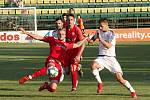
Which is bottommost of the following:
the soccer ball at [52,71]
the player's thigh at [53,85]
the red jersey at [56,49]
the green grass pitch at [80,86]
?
the green grass pitch at [80,86]

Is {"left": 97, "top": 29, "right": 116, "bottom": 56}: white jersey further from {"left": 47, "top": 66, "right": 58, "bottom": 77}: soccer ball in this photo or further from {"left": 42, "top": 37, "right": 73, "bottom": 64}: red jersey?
{"left": 47, "top": 66, "right": 58, "bottom": 77}: soccer ball

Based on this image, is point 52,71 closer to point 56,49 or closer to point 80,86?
point 56,49

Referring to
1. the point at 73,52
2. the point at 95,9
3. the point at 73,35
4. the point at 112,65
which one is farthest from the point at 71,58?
the point at 95,9

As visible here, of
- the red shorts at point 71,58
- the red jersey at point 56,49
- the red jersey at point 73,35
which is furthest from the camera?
the red jersey at point 73,35

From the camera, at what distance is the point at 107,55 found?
13.5m

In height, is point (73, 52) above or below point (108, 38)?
below

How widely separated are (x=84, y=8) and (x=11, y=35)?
420 inches

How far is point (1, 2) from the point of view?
5300cm

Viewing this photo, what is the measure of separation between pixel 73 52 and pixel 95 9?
118 ft

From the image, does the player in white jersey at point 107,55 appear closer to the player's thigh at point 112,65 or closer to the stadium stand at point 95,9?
the player's thigh at point 112,65

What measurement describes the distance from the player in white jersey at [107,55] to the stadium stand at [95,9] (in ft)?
104

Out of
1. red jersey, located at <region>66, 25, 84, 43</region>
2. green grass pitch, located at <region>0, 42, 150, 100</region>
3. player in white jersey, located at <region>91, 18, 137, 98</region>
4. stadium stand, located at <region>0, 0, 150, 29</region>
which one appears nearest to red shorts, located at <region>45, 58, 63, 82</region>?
green grass pitch, located at <region>0, 42, 150, 100</region>

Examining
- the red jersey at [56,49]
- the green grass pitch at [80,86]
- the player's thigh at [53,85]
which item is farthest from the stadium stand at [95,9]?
the player's thigh at [53,85]

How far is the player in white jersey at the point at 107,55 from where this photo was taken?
1291 cm
